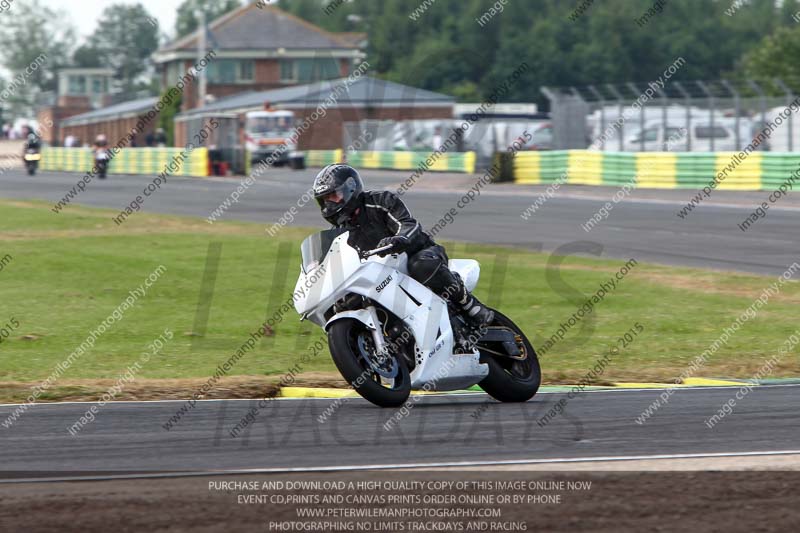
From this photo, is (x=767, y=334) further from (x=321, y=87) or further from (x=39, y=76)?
(x=39, y=76)

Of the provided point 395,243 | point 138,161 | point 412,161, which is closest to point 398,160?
point 412,161

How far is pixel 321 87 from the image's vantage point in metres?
80.1

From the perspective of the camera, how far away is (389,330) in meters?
8.42

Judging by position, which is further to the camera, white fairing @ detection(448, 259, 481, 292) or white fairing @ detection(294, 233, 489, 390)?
white fairing @ detection(448, 259, 481, 292)

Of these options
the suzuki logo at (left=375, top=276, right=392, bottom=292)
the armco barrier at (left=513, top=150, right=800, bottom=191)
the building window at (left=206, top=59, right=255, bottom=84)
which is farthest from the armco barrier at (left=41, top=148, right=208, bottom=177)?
the suzuki logo at (left=375, top=276, right=392, bottom=292)

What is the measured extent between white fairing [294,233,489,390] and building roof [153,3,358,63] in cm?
9152

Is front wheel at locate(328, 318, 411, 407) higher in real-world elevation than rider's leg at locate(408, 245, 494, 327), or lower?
lower

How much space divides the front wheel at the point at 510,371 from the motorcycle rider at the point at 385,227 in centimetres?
22

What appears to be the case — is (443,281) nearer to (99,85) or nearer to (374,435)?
(374,435)

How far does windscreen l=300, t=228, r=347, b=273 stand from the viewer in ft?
27.8

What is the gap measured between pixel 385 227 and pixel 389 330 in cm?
68

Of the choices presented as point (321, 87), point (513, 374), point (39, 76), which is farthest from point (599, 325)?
point (39, 76)

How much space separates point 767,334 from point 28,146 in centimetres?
4955

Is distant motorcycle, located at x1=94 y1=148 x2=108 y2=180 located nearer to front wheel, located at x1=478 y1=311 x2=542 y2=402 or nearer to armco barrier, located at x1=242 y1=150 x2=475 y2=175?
armco barrier, located at x1=242 y1=150 x2=475 y2=175
